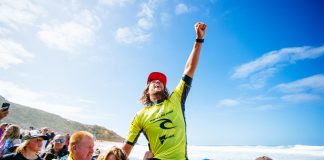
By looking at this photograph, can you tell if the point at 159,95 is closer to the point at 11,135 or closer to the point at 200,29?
the point at 200,29

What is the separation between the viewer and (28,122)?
55969 mm

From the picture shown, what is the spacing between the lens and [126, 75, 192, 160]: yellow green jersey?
9.86 ft

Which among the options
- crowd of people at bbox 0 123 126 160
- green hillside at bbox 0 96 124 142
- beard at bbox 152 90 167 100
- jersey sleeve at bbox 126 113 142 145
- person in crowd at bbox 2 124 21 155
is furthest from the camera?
green hillside at bbox 0 96 124 142

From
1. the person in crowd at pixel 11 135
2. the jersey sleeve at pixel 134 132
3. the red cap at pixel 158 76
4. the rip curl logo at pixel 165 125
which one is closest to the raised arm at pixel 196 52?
the red cap at pixel 158 76

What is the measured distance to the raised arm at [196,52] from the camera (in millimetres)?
3554

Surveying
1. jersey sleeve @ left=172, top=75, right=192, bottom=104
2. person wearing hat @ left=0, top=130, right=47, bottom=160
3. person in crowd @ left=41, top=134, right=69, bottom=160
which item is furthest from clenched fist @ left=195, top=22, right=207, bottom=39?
person in crowd @ left=41, top=134, right=69, bottom=160

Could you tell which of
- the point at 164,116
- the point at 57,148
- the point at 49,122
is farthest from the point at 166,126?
the point at 49,122

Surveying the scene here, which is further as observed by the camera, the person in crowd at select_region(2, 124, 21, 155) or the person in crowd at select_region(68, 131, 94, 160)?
the person in crowd at select_region(2, 124, 21, 155)

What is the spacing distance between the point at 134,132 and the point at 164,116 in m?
0.48

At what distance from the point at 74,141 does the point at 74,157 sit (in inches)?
7.2

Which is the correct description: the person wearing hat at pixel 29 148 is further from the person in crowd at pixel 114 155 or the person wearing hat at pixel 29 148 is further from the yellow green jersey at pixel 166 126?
the person in crowd at pixel 114 155

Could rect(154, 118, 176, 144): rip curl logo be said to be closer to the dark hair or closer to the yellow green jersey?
the yellow green jersey

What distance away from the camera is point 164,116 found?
10.4 feet

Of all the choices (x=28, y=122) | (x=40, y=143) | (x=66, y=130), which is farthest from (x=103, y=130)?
(x=40, y=143)
